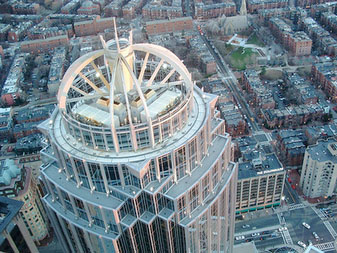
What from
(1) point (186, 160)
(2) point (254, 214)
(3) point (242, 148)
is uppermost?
(1) point (186, 160)

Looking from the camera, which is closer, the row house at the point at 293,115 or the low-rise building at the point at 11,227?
the low-rise building at the point at 11,227

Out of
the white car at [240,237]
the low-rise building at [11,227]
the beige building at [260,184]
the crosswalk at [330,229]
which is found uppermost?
the low-rise building at [11,227]

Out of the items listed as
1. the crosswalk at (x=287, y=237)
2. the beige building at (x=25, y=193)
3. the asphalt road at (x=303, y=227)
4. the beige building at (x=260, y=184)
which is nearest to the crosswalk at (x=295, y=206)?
the asphalt road at (x=303, y=227)

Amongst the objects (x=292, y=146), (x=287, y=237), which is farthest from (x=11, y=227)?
(x=292, y=146)

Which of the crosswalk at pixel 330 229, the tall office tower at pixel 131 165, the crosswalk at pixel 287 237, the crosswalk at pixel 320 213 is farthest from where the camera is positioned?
the crosswalk at pixel 320 213

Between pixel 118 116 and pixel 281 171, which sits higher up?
pixel 118 116

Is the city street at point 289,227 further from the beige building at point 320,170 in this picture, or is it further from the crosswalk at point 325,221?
the beige building at point 320,170

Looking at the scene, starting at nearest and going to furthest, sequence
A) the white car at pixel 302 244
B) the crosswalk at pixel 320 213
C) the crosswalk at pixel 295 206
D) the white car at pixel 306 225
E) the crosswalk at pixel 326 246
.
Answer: the crosswalk at pixel 326 246 < the white car at pixel 302 244 < the white car at pixel 306 225 < the crosswalk at pixel 320 213 < the crosswalk at pixel 295 206

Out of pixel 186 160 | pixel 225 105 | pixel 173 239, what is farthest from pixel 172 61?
pixel 225 105

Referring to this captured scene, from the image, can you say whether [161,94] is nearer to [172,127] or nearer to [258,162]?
[172,127]
